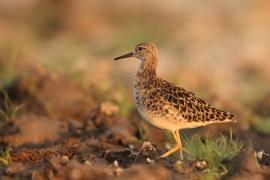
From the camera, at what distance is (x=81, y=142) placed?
10.4 meters

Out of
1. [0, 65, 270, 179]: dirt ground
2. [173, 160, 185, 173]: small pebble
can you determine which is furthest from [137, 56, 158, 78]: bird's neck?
[173, 160, 185, 173]: small pebble

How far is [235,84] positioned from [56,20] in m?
8.85

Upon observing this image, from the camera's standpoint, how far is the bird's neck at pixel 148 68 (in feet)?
32.9

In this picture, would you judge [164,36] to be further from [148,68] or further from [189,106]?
[189,106]

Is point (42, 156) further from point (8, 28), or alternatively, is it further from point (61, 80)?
point (8, 28)

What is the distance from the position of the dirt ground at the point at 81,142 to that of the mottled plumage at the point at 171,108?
0.30 meters

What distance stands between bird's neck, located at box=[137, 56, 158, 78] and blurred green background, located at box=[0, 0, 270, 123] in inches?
201

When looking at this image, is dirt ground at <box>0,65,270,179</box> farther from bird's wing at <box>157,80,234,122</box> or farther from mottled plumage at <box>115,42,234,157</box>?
bird's wing at <box>157,80,234,122</box>

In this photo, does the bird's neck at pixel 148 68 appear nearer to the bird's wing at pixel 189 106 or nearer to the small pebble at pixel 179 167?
the bird's wing at pixel 189 106

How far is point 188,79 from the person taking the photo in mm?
16938

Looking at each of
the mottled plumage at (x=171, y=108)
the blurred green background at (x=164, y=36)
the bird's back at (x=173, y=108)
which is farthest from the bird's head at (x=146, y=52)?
the blurred green background at (x=164, y=36)

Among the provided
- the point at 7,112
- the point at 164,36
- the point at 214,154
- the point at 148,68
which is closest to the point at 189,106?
the point at 214,154

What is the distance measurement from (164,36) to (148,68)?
1590 cm

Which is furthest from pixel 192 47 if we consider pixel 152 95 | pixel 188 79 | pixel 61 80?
pixel 152 95
